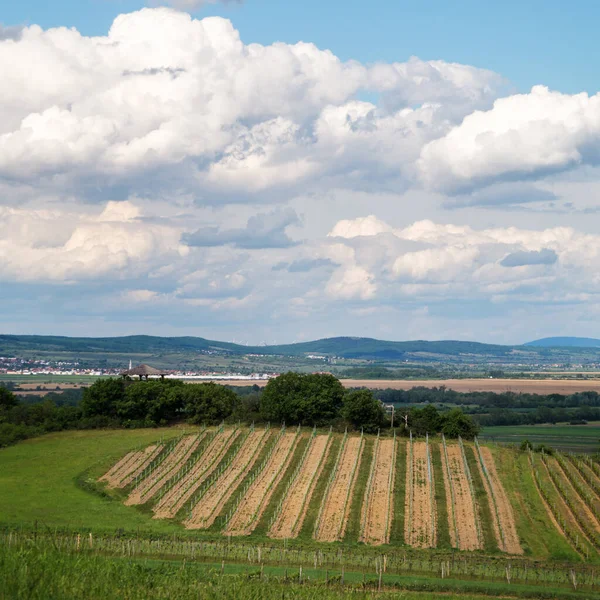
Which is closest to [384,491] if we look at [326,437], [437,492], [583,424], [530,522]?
[437,492]

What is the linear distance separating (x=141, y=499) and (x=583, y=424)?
110552 mm

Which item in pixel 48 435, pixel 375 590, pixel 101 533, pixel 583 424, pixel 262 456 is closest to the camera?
pixel 375 590

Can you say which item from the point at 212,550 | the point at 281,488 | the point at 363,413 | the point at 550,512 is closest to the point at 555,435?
the point at 363,413

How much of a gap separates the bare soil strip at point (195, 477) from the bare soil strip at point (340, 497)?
1301cm

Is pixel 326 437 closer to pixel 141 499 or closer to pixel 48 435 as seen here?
pixel 141 499

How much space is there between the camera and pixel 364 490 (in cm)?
8112

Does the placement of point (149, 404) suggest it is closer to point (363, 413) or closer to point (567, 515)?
point (363, 413)

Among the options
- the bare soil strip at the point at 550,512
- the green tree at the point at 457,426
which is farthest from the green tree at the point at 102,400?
the bare soil strip at the point at 550,512

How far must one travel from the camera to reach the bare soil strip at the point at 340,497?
71625 millimetres

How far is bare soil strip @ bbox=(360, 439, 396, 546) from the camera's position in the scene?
71250 mm

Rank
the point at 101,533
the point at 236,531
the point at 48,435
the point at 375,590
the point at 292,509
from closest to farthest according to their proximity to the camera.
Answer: the point at 375,590 < the point at 101,533 < the point at 236,531 < the point at 292,509 < the point at 48,435

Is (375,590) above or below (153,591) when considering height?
below

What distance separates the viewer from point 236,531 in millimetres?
72375

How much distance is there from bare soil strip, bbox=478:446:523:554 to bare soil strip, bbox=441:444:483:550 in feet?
5.50
